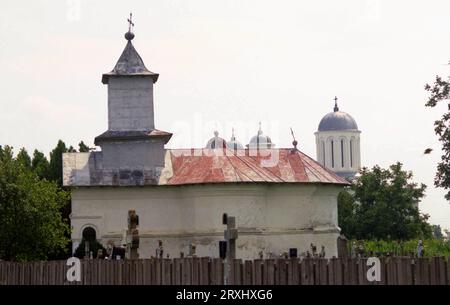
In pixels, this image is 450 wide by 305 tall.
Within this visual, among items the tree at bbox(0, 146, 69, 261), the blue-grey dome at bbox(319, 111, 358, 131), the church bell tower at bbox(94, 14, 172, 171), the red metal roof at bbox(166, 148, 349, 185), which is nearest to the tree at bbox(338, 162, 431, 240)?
the red metal roof at bbox(166, 148, 349, 185)

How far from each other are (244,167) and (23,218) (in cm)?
1254

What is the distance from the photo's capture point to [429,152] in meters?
45.8

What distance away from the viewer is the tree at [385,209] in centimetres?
8381

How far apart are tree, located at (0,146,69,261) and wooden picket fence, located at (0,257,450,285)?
19.0 meters

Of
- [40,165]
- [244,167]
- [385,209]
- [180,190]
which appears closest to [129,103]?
[180,190]

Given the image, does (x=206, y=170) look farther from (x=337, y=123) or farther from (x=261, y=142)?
(x=337, y=123)

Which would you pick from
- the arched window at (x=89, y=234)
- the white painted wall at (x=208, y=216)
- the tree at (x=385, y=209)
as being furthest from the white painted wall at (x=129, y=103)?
the tree at (x=385, y=209)

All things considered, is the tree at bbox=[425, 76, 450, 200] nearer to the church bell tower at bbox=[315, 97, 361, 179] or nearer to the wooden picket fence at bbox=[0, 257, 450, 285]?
the wooden picket fence at bbox=[0, 257, 450, 285]

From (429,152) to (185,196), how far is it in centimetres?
1661

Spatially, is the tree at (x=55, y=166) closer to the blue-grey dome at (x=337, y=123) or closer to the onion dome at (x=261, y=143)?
the onion dome at (x=261, y=143)

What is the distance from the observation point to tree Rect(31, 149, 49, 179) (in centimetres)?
7019

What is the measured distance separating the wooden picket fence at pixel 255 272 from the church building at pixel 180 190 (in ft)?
81.4
